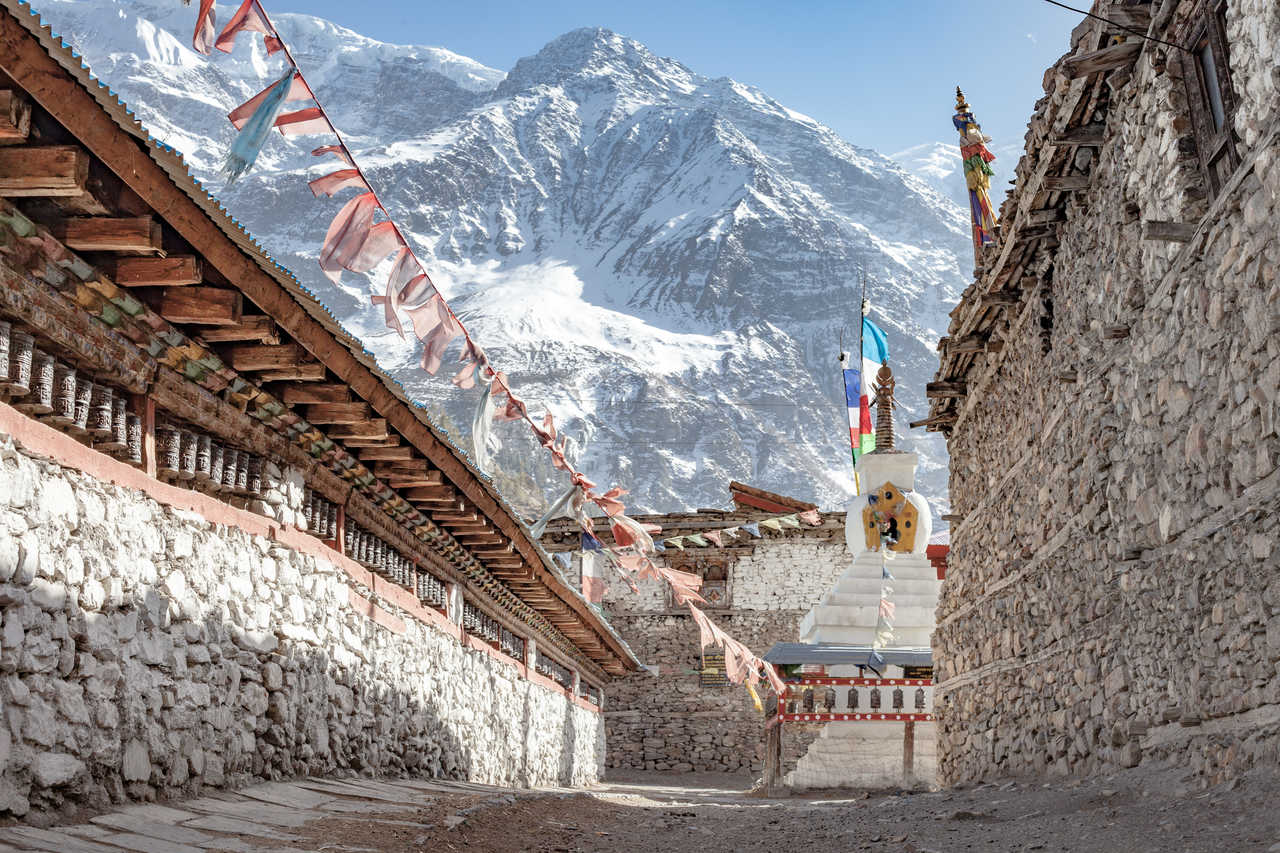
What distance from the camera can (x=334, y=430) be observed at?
333 inches

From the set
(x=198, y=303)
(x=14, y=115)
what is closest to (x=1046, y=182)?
(x=198, y=303)

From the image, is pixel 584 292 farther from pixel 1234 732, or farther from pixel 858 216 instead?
pixel 1234 732

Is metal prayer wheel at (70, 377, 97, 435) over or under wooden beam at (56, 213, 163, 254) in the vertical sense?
under

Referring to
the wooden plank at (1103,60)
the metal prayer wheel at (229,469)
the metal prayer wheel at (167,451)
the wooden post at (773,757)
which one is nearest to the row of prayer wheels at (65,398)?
the metal prayer wheel at (167,451)

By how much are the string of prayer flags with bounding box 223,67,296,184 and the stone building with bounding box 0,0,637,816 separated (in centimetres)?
86

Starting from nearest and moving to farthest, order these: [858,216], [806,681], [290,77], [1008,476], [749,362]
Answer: [290,77]
[1008,476]
[806,681]
[749,362]
[858,216]

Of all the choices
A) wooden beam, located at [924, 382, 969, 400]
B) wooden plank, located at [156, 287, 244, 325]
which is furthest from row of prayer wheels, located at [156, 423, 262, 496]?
wooden beam, located at [924, 382, 969, 400]

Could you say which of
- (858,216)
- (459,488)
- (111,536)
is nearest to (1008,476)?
(459,488)

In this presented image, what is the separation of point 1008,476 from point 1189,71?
5.19 metres

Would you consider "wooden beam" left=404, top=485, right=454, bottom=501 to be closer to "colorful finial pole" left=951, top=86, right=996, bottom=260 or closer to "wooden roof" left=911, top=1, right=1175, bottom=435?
"wooden roof" left=911, top=1, right=1175, bottom=435

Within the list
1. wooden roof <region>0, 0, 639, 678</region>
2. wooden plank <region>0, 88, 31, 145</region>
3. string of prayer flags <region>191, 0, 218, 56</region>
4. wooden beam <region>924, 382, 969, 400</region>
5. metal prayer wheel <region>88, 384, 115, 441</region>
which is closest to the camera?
wooden plank <region>0, 88, 31, 145</region>

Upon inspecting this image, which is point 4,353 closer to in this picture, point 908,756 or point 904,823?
point 904,823

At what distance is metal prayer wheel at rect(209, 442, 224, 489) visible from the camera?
6977 mm

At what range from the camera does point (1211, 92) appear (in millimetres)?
6238
